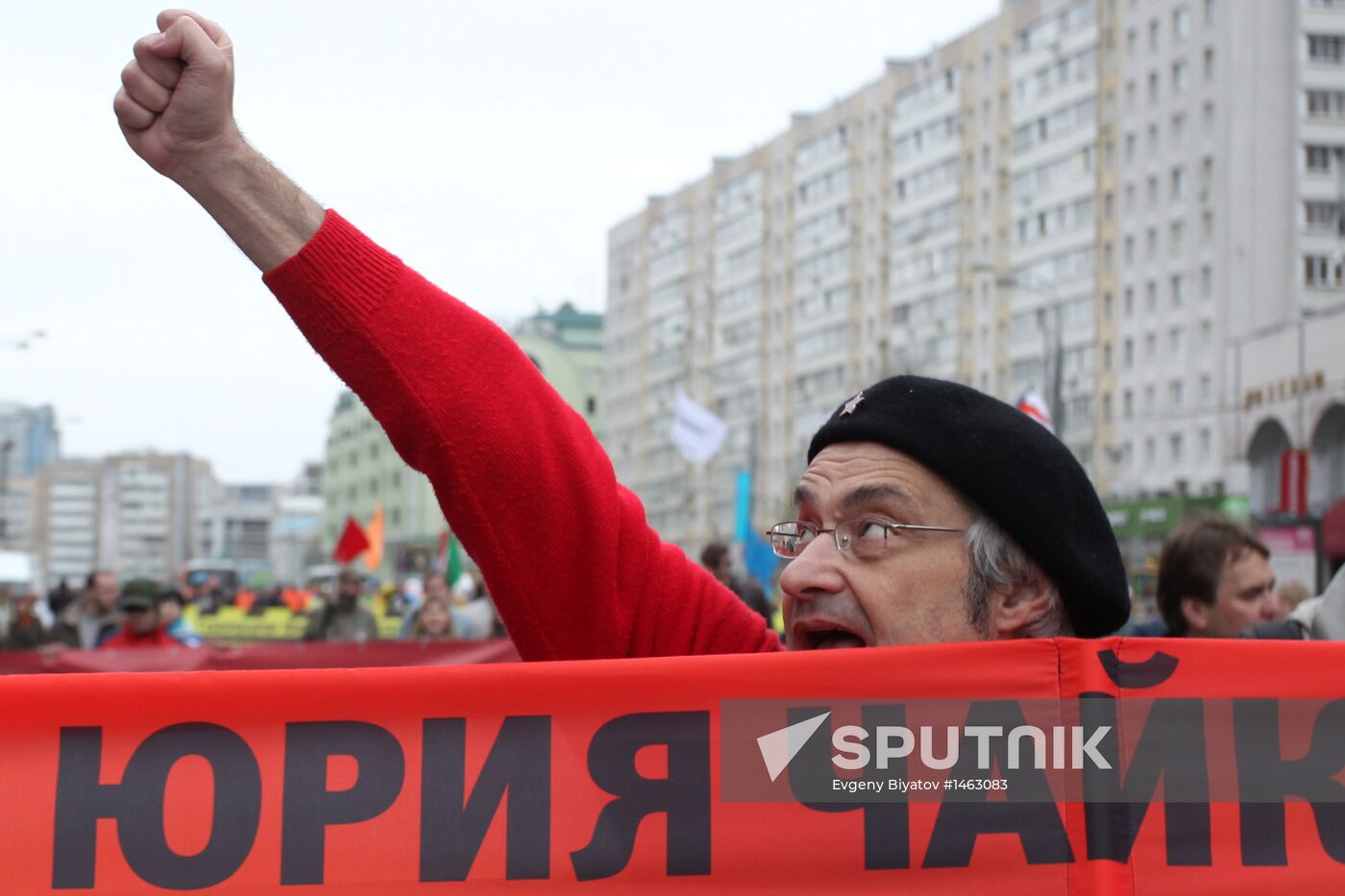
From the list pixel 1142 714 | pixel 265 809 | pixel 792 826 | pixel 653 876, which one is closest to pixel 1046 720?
pixel 1142 714

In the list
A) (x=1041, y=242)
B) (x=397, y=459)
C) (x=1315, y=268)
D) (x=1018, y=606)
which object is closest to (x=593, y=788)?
(x=1018, y=606)

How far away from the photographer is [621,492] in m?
3.03

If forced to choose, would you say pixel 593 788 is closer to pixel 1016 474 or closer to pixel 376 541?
Result: pixel 1016 474

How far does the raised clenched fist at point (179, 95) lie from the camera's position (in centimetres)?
245

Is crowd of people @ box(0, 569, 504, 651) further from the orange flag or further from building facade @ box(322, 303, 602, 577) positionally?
building facade @ box(322, 303, 602, 577)

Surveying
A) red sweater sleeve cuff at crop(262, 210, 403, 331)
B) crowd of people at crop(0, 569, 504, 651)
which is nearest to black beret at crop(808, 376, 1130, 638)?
red sweater sleeve cuff at crop(262, 210, 403, 331)

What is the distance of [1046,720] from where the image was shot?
254 cm

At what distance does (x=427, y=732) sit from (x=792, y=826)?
0.49 metres

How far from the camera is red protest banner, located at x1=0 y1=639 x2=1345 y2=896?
2451mm

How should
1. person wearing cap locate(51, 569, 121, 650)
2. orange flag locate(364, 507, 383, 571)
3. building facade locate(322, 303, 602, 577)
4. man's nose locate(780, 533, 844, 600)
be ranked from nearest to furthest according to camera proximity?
man's nose locate(780, 533, 844, 600) → person wearing cap locate(51, 569, 121, 650) → orange flag locate(364, 507, 383, 571) → building facade locate(322, 303, 602, 577)

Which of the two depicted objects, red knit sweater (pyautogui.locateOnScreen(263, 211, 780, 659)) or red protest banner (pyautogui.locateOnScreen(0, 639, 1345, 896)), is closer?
red protest banner (pyautogui.locateOnScreen(0, 639, 1345, 896))

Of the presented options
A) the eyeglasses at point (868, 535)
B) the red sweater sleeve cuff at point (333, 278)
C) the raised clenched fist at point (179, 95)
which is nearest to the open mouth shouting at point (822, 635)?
the eyeglasses at point (868, 535)

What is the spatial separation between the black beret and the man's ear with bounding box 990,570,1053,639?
3 cm

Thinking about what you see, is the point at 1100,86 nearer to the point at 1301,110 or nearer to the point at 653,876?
the point at 1301,110
